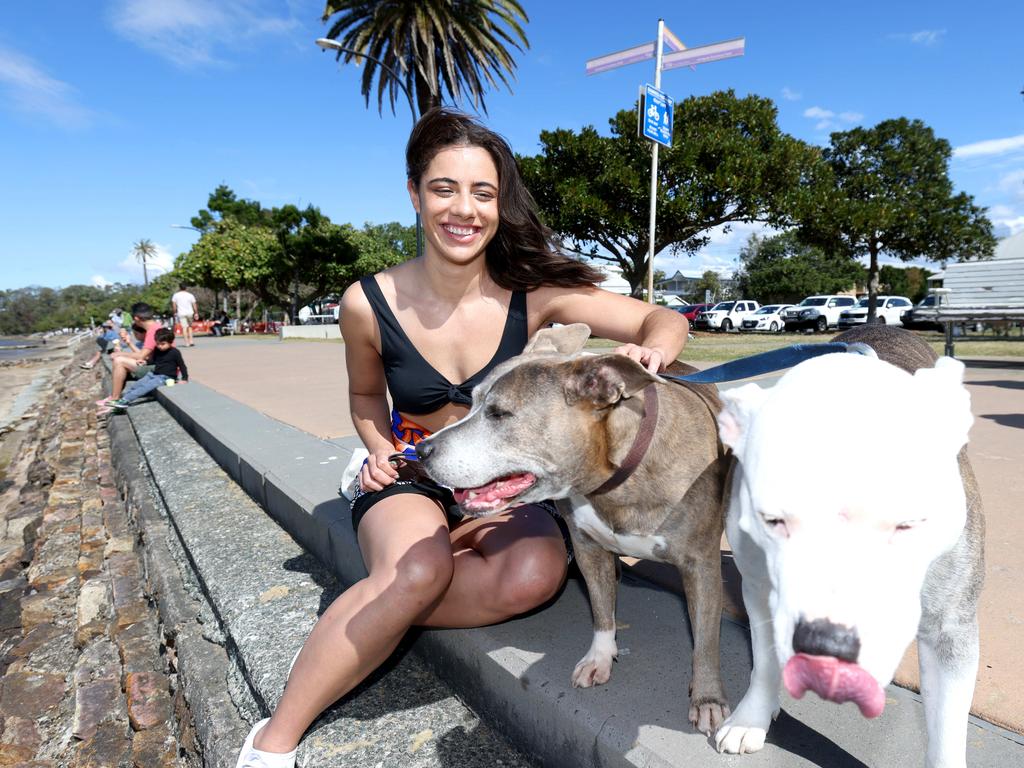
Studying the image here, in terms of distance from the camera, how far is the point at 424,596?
2254mm

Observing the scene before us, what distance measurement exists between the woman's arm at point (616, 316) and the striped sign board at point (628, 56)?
13.2m

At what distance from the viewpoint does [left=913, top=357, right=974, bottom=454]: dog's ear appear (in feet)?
3.54

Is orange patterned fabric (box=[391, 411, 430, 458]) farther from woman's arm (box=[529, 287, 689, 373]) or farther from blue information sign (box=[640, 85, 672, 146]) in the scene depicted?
blue information sign (box=[640, 85, 672, 146])

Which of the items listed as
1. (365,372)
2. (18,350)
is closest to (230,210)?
(18,350)

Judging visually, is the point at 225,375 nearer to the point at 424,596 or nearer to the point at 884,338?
the point at 424,596

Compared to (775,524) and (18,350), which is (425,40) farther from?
(18,350)

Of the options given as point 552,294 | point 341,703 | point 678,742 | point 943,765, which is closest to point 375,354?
point 552,294

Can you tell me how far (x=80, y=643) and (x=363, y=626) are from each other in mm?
3207

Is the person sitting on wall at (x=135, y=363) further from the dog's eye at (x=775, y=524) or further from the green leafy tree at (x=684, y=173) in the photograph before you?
the green leafy tree at (x=684, y=173)

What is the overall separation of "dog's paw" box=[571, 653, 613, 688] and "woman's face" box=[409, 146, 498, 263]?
179 cm

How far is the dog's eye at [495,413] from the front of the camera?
87.7 inches

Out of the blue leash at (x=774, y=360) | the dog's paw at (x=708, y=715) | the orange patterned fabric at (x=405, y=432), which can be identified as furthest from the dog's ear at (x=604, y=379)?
the orange patterned fabric at (x=405, y=432)

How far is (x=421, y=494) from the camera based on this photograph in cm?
267

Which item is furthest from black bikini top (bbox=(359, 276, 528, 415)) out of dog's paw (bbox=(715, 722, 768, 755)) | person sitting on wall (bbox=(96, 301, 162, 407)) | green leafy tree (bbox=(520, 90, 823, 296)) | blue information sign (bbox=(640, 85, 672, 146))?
green leafy tree (bbox=(520, 90, 823, 296))
